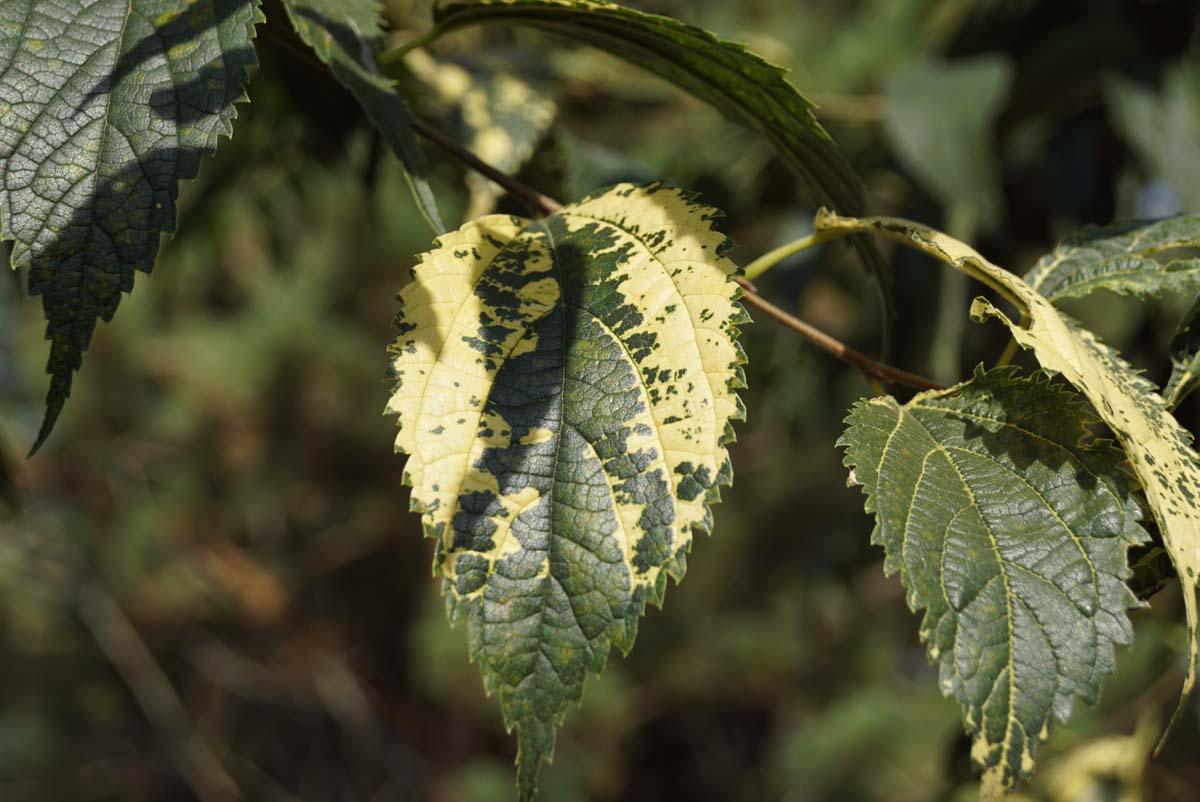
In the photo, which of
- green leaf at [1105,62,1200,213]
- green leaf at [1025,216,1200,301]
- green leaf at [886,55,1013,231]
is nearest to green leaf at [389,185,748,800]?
green leaf at [1025,216,1200,301]

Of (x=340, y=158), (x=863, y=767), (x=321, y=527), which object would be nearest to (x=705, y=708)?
(x=863, y=767)

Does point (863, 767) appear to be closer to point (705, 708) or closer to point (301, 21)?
point (705, 708)

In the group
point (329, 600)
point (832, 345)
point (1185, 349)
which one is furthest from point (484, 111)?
point (329, 600)

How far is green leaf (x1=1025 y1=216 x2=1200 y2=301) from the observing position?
483 mm

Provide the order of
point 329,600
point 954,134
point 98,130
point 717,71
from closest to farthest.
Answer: point 98,130, point 717,71, point 954,134, point 329,600

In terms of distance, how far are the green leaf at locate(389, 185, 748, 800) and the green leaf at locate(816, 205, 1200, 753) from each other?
108mm

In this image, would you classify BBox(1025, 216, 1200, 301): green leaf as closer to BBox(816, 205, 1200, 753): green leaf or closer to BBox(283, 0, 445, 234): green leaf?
BBox(816, 205, 1200, 753): green leaf

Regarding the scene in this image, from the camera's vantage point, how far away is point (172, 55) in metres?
0.43

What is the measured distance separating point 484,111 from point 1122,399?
0.55 m

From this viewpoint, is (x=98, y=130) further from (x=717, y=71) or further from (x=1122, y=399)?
(x=1122, y=399)

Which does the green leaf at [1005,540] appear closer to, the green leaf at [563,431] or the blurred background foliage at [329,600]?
the green leaf at [563,431]

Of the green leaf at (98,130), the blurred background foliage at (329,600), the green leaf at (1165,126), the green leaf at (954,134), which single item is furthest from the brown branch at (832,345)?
the blurred background foliage at (329,600)

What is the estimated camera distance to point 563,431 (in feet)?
1.35

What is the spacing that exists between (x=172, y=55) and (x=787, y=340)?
2.95ft
